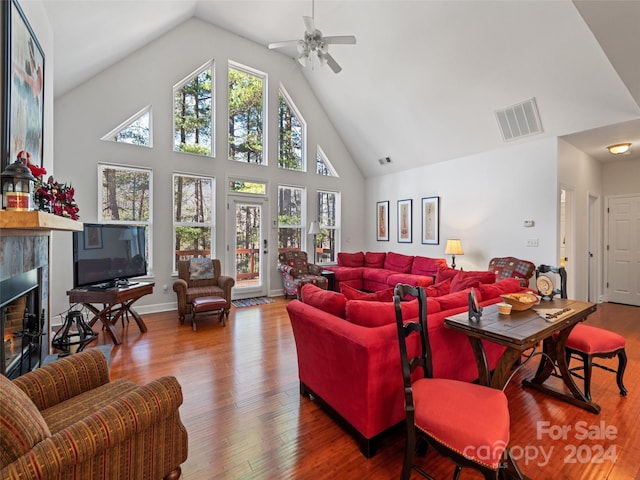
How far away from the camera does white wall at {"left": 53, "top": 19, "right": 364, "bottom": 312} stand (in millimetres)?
4301

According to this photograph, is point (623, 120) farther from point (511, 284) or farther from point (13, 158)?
point (13, 158)

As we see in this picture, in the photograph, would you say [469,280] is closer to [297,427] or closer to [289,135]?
[297,427]

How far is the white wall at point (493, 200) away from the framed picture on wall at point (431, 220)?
0.30 ft

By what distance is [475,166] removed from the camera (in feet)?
18.1

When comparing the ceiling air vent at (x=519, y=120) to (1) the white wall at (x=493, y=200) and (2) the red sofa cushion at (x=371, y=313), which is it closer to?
(1) the white wall at (x=493, y=200)

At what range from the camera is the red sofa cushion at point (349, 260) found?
22.7ft

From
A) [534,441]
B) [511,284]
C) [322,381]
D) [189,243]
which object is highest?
[189,243]

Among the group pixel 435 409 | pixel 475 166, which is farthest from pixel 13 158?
pixel 475 166

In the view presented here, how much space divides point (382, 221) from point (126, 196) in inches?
214

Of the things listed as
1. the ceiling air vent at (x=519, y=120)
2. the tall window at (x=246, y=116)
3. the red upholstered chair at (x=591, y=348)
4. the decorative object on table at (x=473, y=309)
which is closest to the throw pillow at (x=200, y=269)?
the tall window at (x=246, y=116)

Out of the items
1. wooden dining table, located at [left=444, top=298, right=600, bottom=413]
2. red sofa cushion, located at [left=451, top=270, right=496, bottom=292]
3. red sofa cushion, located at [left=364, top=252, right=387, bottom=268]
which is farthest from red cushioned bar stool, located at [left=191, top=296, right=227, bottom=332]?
red sofa cushion, located at [left=364, top=252, right=387, bottom=268]

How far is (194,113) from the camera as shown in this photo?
A: 5.41m

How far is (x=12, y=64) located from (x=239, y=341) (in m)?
3.07

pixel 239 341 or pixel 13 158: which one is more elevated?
pixel 13 158
